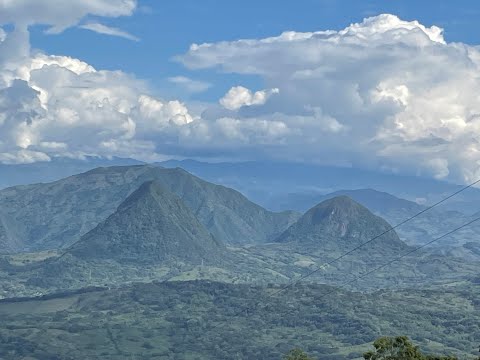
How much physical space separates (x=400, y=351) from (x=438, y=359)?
20.6 feet

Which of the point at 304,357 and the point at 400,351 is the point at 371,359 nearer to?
the point at 400,351

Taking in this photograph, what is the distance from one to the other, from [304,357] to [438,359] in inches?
1143

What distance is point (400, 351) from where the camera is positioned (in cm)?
11975

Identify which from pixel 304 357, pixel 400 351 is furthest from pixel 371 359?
pixel 304 357

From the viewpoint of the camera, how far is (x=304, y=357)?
138 meters

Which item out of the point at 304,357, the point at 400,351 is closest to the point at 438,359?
the point at 400,351

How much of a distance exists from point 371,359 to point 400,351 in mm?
4705

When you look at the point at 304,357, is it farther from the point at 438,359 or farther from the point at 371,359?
the point at 438,359

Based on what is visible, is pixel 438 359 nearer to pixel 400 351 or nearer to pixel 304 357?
pixel 400 351

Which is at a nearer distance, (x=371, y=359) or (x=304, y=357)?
(x=371, y=359)

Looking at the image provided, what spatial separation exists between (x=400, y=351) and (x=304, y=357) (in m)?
23.1

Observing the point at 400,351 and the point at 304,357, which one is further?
the point at 304,357

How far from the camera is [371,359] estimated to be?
12019 cm

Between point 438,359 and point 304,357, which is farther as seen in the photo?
point 304,357
